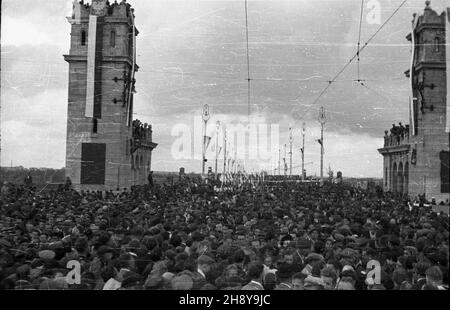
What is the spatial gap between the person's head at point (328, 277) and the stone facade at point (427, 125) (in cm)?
367

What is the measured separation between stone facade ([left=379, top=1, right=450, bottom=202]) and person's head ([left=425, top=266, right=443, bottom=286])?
8.03ft

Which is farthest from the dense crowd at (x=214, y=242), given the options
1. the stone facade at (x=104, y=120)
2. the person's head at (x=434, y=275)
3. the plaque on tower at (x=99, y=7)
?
the plaque on tower at (x=99, y=7)

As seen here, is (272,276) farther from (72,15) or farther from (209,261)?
(72,15)

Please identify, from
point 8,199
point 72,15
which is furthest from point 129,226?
point 72,15

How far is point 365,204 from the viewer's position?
59.7 feet

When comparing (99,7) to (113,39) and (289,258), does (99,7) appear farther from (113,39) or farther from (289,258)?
(289,258)

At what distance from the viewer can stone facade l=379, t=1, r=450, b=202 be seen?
11867 mm

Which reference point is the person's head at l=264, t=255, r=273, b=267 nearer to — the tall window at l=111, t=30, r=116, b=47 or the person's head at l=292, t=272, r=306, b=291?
the person's head at l=292, t=272, r=306, b=291

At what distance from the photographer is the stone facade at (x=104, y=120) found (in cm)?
1768

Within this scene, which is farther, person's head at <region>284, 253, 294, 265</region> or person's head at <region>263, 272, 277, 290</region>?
person's head at <region>284, 253, 294, 265</region>

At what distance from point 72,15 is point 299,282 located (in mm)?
10176

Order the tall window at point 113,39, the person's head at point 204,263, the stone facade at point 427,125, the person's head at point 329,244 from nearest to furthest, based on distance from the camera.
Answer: the person's head at point 204,263 < the person's head at point 329,244 < the stone facade at point 427,125 < the tall window at point 113,39

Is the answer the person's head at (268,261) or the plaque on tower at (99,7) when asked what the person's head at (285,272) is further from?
the plaque on tower at (99,7)

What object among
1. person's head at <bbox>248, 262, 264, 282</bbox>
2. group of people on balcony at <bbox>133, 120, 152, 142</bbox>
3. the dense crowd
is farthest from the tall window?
person's head at <bbox>248, 262, 264, 282</bbox>
